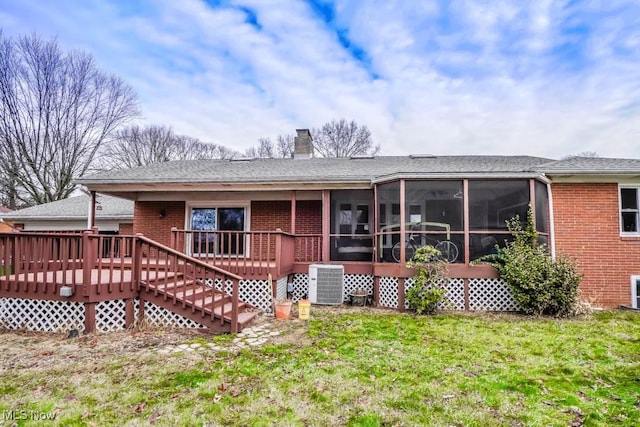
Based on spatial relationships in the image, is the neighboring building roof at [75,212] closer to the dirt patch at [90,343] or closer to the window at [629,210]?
the dirt patch at [90,343]

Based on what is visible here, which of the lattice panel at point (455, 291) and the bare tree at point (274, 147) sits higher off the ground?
the bare tree at point (274, 147)

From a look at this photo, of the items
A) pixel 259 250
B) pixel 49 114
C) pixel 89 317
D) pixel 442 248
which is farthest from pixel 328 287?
pixel 49 114

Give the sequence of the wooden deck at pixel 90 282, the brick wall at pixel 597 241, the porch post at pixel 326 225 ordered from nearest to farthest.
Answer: the wooden deck at pixel 90 282, the brick wall at pixel 597 241, the porch post at pixel 326 225

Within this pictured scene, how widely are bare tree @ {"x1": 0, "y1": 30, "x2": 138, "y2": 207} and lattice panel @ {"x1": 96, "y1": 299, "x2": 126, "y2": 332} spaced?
63.4 feet

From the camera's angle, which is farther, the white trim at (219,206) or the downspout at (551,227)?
the white trim at (219,206)

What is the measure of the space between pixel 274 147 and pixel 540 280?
26.8 m

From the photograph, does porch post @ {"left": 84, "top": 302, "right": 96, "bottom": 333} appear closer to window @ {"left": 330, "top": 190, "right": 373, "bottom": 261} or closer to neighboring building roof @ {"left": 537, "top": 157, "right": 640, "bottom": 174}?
window @ {"left": 330, "top": 190, "right": 373, "bottom": 261}

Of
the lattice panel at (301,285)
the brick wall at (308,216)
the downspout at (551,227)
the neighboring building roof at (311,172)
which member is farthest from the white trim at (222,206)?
the downspout at (551,227)

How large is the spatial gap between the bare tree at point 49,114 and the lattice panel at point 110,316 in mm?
19323

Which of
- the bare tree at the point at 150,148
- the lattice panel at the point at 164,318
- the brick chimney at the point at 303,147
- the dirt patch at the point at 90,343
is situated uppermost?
the bare tree at the point at 150,148

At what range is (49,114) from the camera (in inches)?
840

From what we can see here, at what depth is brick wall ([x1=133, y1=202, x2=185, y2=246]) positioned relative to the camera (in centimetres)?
1108

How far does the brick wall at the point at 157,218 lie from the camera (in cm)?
1108

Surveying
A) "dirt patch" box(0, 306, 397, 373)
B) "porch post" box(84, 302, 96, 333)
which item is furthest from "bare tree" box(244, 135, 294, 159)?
"porch post" box(84, 302, 96, 333)
